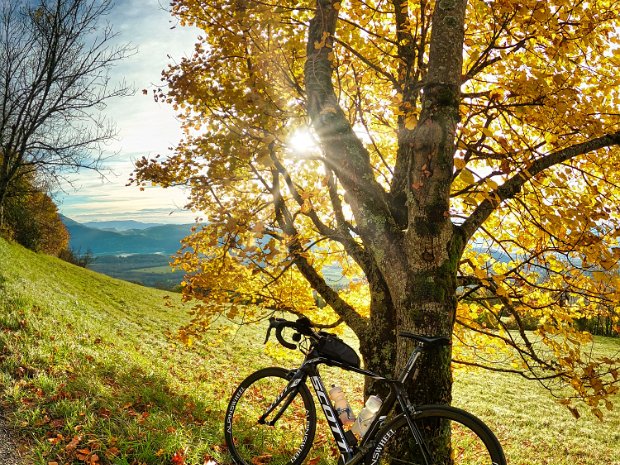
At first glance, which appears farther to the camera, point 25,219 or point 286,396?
point 25,219

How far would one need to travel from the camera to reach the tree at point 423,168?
14.6ft

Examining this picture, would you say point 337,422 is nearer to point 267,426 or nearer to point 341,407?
point 341,407

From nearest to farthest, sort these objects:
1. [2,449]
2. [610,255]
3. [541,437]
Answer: [2,449] < [610,255] < [541,437]

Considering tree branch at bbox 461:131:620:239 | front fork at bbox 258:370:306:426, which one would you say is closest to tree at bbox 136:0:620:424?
tree branch at bbox 461:131:620:239

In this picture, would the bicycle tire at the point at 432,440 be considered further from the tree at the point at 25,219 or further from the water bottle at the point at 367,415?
the tree at the point at 25,219

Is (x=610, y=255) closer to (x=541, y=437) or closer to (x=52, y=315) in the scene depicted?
(x=52, y=315)

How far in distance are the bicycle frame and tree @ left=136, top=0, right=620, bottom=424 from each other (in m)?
0.57

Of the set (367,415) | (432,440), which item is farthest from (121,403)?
(432,440)

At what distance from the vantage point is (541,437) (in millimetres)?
15438

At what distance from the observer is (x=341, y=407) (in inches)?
163

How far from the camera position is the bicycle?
349 cm

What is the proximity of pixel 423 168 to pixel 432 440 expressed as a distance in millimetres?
2680

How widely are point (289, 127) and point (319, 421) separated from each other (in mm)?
6851

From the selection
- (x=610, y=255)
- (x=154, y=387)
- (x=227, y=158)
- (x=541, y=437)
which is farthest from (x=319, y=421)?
(x=541, y=437)
